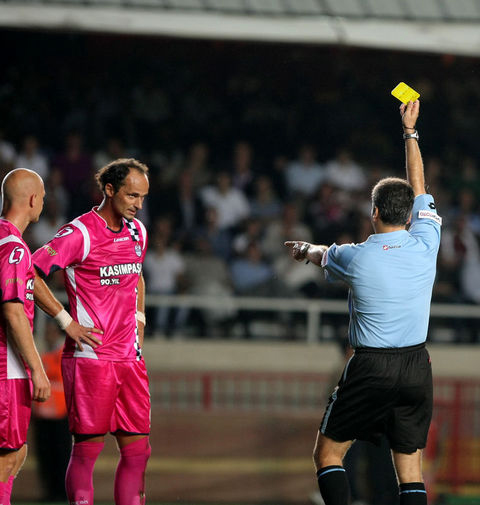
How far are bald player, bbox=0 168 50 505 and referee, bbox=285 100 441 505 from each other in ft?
5.73

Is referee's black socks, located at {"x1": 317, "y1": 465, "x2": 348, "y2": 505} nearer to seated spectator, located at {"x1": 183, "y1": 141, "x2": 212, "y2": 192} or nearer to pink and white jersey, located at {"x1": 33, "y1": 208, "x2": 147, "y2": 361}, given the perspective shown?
pink and white jersey, located at {"x1": 33, "y1": 208, "x2": 147, "y2": 361}

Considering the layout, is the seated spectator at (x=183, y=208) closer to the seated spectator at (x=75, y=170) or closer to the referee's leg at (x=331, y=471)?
the seated spectator at (x=75, y=170)

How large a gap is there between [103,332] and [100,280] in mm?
320

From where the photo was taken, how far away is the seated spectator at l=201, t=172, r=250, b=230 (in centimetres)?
1349

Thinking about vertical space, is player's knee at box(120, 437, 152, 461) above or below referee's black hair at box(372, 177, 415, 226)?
below

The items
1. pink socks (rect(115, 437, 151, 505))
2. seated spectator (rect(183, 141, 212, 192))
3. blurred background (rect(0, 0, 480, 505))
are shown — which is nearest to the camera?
pink socks (rect(115, 437, 151, 505))

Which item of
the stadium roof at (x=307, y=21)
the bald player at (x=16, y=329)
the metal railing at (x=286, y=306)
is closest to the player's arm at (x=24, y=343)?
the bald player at (x=16, y=329)

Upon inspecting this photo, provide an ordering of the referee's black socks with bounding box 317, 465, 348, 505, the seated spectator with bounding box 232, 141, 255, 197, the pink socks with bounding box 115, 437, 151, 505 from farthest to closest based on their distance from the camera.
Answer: the seated spectator with bounding box 232, 141, 255, 197, the pink socks with bounding box 115, 437, 151, 505, the referee's black socks with bounding box 317, 465, 348, 505

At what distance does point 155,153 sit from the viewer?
1462cm

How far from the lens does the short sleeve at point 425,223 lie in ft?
19.9

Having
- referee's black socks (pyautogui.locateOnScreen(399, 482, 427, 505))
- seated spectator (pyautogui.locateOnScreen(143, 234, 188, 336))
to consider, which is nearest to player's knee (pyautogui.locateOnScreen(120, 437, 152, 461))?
referee's black socks (pyautogui.locateOnScreen(399, 482, 427, 505))

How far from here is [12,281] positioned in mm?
5621

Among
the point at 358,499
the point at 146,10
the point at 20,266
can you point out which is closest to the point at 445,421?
the point at 358,499

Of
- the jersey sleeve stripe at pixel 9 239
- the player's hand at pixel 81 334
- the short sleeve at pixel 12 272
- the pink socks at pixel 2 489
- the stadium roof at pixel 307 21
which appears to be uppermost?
the stadium roof at pixel 307 21
